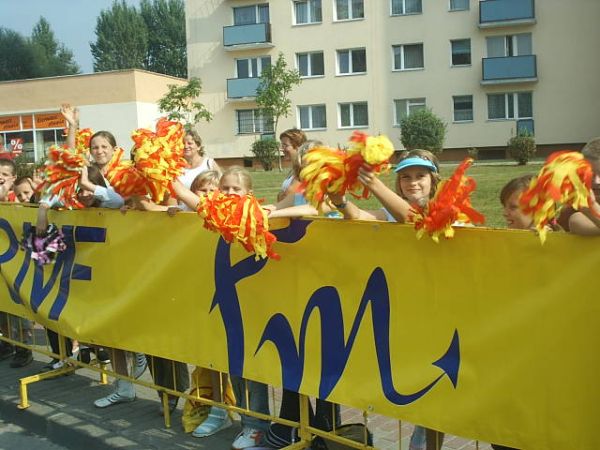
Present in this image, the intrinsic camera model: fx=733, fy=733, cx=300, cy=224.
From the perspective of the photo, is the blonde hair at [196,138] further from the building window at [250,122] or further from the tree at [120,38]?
the tree at [120,38]

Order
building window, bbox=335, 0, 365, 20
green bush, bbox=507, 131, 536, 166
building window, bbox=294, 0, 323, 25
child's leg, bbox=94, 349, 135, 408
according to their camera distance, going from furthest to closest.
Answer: building window, bbox=294, 0, 323, 25 < building window, bbox=335, 0, 365, 20 < green bush, bbox=507, 131, 536, 166 < child's leg, bbox=94, 349, 135, 408

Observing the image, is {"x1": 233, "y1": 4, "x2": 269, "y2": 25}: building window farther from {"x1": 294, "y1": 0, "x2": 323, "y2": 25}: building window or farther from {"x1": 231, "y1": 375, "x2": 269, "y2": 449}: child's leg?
{"x1": 231, "y1": 375, "x2": 269, "y2": 449}: child's leg

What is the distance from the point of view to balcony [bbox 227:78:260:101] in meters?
40.0

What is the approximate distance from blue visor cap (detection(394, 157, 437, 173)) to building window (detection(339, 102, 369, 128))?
113ft

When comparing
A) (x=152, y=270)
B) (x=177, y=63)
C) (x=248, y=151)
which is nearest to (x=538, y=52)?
(x=248, y=151)

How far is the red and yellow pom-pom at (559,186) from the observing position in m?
2.42

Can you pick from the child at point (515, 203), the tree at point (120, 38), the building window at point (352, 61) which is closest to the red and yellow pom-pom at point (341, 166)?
the child at point (515, 203)

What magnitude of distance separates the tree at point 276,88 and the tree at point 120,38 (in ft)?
166

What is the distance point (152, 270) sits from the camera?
4.38m

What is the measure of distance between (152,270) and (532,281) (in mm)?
2399

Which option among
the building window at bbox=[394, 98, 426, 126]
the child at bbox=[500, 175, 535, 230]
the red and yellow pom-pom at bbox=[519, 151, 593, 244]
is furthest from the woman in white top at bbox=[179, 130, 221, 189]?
the building window at bbox=[394, 98, 426, 126]

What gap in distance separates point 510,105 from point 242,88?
46.9 ft

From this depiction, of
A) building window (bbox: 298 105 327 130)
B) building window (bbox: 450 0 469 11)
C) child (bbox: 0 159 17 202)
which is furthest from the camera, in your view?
building window (bbox: 298 105 327 130)

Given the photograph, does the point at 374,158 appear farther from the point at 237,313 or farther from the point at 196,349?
the point at 196,349
